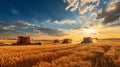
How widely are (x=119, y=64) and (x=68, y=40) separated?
4856cm

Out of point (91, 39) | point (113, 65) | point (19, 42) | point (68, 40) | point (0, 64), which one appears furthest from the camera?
point (68, 40)

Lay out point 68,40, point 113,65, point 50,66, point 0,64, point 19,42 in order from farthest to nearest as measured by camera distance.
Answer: point 68,40
point 19,42
point 113,65
point 0,64
point 50,66

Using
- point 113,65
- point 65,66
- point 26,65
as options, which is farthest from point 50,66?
point 113,65

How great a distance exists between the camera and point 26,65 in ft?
24.2

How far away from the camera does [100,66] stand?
7.50m

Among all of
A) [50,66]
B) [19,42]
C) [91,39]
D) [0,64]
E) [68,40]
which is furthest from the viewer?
[68,40]

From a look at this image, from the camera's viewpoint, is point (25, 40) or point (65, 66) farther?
point (25, 40)

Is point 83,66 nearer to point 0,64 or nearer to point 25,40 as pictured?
point 0,64

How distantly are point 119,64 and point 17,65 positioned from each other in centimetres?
449

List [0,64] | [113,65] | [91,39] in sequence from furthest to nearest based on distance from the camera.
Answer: [91,39] < [113,65] < [0,64]

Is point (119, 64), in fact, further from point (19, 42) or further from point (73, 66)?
point (19, 42)

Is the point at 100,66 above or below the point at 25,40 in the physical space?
below

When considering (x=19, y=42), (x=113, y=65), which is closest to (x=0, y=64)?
(x=113, y=65)

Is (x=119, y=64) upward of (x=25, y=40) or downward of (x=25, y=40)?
downward
